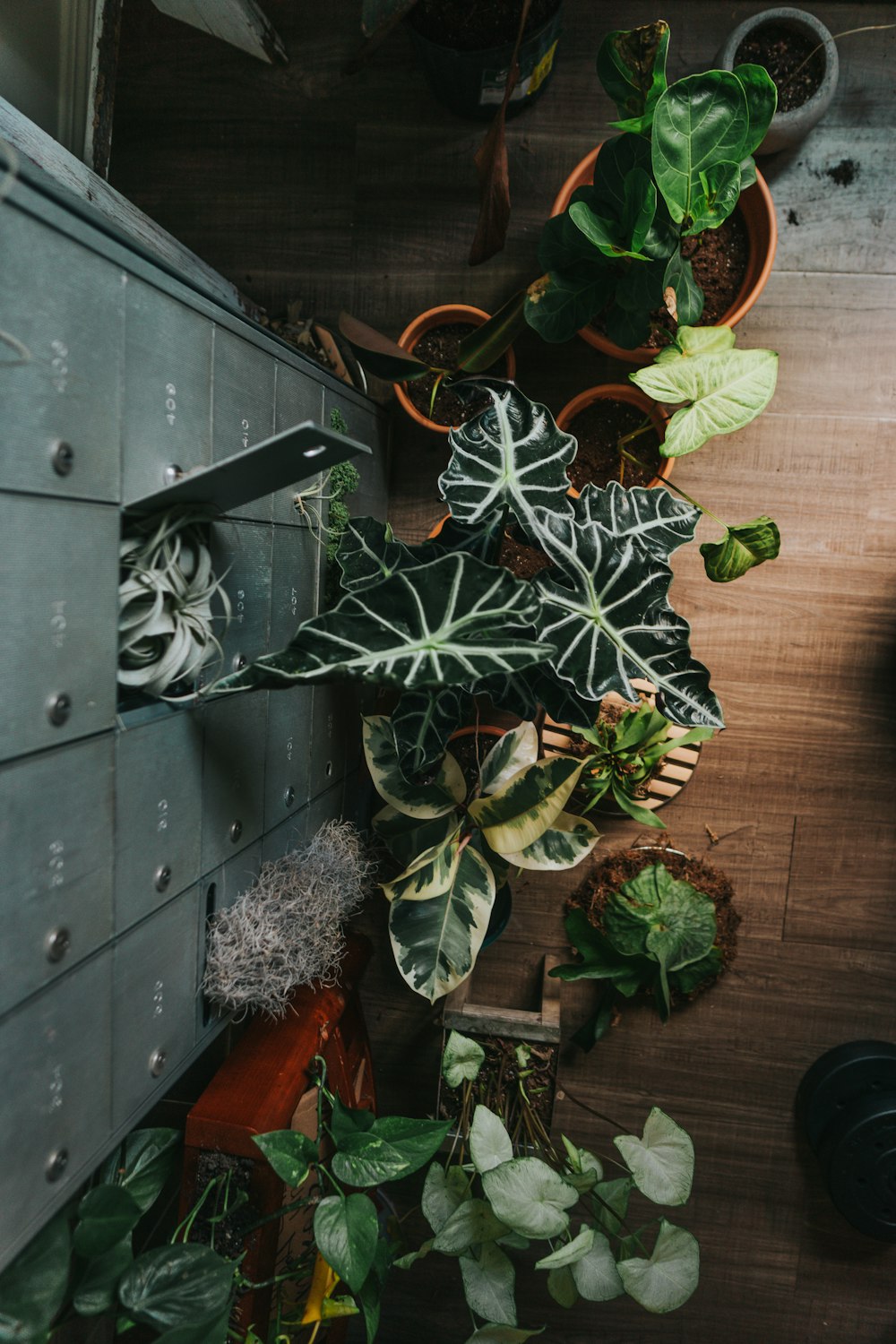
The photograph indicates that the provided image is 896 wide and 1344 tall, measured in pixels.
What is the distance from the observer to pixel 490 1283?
4.26ft

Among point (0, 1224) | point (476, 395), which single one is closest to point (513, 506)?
point (476, 395)

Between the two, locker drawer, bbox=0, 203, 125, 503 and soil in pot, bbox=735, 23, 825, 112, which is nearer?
locker drawer, bbox=0, 203, 125, 503

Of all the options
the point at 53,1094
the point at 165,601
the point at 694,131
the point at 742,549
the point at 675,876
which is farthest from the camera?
the point at 675,876

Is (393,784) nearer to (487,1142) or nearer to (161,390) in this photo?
(487,1142)

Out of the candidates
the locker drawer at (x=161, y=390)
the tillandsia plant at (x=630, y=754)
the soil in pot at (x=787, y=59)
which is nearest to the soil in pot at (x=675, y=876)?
the tillandsia plant at (x=630, y=754)

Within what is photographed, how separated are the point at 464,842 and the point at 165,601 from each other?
2.31 feet

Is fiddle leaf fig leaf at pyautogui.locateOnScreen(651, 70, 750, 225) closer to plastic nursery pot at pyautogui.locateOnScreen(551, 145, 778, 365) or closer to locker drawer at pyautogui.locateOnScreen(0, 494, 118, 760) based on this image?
plastic nursery pot at pyautogui.locateOnScreen(551, 145, 778, 365)

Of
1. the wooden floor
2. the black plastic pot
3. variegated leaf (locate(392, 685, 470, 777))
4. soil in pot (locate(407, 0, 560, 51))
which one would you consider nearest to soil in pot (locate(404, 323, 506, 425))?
the wooden floor

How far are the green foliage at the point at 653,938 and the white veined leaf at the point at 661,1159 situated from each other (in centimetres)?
24

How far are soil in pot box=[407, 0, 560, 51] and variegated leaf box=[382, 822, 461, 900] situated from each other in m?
1.42

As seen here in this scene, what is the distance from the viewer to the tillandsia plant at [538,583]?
108cm

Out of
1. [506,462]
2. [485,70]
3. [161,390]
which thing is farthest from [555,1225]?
[485,70]

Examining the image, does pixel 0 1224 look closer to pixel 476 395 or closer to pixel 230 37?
pixel 476 395

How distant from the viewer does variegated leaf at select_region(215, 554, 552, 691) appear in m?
0.98
